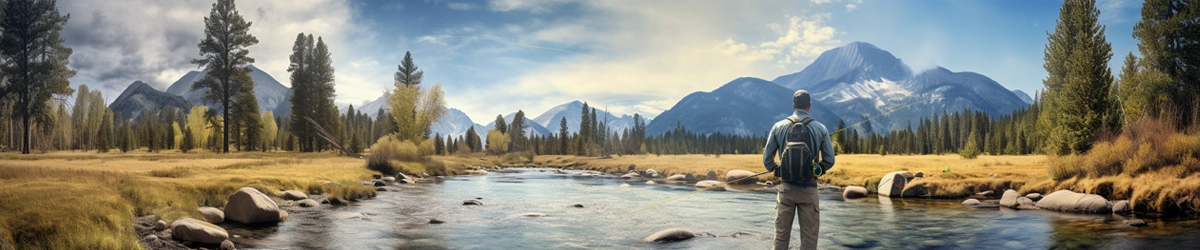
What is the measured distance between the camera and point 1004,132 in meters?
109

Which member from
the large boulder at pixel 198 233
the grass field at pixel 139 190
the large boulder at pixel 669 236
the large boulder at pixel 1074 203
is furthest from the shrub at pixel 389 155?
the large boulder at pixel 1074 203

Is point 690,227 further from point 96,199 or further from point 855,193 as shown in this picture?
point 855,193

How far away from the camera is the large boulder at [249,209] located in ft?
52.4

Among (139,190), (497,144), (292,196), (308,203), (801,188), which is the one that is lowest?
(308,203)

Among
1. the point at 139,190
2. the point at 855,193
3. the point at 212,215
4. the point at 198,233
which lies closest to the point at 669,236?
the point at 198,233

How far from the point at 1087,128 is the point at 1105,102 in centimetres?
158

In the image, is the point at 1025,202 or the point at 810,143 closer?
the point at 810,143

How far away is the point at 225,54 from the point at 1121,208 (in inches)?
2150

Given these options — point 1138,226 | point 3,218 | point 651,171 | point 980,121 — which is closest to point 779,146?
point 3,218

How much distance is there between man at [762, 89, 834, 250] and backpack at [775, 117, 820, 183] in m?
0.04

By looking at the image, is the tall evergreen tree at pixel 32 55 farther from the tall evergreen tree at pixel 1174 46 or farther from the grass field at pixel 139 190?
the tall evergreen tree at pixel 1174 46

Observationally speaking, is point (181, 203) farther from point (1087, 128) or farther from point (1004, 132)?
point (1004, 132)

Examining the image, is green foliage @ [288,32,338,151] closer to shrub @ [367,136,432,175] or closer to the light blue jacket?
shrub @ [367,136,432,175]

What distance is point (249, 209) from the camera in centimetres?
1598
